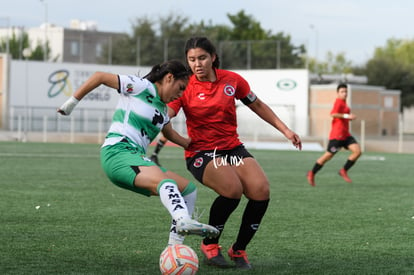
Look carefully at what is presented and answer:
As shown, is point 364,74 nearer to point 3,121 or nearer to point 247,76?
point 247,76

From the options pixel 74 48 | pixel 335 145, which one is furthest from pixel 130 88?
pixel 74 48

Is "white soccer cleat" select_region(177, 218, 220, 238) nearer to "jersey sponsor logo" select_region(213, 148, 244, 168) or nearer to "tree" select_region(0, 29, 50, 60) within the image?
"jersey sponsor logo" select_region(213, 148, 244, 168)

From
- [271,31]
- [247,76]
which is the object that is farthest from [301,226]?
[271,31]

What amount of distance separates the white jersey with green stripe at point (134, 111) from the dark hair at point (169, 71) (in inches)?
3.9

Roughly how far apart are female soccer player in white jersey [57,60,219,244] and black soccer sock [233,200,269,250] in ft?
2.71

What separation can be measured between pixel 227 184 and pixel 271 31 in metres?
88.8

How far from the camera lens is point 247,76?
59.3 m

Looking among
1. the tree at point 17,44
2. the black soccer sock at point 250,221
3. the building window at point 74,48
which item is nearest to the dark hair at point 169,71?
the black soccer sock at point 250,221

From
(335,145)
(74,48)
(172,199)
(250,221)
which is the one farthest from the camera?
(74,48)

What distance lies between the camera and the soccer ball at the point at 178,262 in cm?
594

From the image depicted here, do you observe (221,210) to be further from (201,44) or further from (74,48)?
(74,48)

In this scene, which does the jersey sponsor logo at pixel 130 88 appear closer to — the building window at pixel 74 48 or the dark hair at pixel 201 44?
the dark hair at pixel 201 44

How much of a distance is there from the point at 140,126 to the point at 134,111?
13cm

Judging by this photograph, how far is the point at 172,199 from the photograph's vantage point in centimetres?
561
